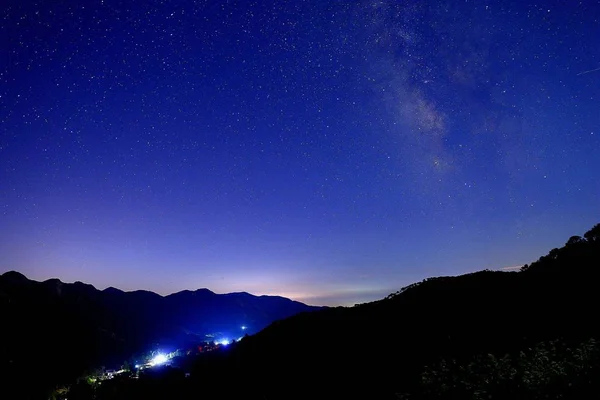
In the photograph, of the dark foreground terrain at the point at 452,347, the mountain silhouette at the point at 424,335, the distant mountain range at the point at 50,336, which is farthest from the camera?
the distant mountain range at the point at 50,336

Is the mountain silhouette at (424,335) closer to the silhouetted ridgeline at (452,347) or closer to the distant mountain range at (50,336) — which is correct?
the silhouetted ridgeline at (452,347)

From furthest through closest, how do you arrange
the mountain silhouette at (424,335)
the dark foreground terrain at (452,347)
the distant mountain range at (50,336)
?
the distant mountain range at (50,336) < the mountain silhouette at (424,335) < the dark foreground terrain at (452,347)

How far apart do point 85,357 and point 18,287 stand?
4135 centimetres

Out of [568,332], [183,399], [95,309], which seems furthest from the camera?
[95,309]

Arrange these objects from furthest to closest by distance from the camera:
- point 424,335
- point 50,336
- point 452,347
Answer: point 50,336
point 424,335
point 452,347

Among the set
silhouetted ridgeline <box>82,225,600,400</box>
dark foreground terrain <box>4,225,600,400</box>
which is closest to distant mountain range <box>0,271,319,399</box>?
silhouetted ridgeline <box>82,225,600,400</box>

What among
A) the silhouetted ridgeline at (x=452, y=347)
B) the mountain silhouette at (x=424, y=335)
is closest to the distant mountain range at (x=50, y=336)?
the mountain silhouette at (x=424, y=335)

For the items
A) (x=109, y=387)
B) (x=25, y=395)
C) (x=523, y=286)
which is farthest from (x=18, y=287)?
(x=523, y=286)

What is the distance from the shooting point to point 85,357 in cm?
11531

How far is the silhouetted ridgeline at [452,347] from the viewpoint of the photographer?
859 cm

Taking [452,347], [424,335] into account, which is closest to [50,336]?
[424,335]

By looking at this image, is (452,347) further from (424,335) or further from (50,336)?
(50,336)

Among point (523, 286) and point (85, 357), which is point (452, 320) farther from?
point (85, 357)

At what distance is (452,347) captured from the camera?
1877 centimetres
